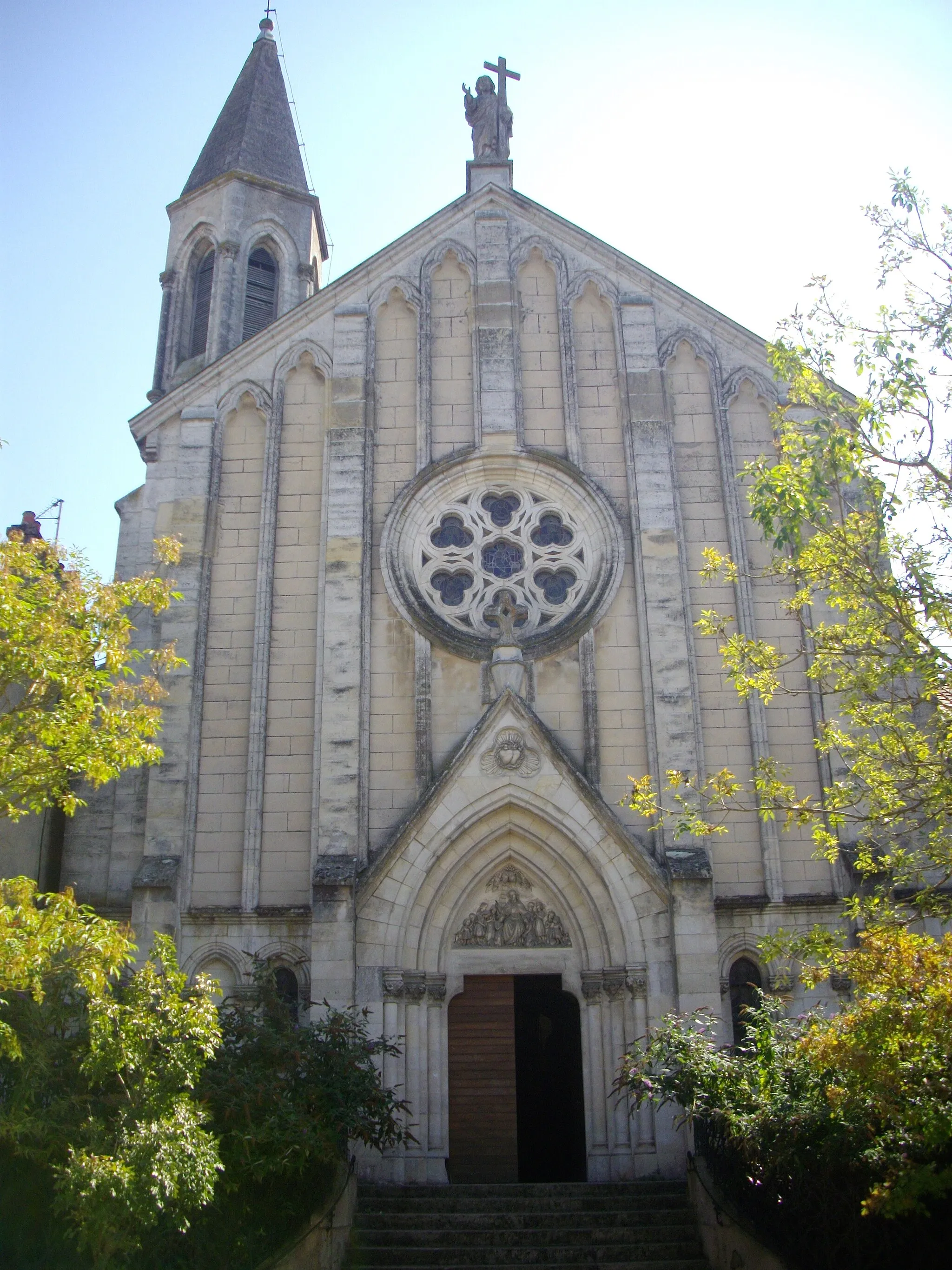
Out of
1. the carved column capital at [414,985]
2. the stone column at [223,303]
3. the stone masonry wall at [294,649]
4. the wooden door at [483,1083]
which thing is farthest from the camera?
the stone column at [223,303]

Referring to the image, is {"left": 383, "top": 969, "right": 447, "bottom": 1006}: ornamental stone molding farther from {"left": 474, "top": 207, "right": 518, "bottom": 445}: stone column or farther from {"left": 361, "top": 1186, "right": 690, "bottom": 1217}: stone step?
{"left": 474, "top": 207, "right": 518, "bottom": 445}: stone column

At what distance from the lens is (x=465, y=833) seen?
15891 millimetres

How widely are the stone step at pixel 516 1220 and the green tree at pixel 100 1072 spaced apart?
3092mm

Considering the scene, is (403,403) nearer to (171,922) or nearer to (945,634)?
(171,922)

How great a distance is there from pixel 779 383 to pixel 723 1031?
937 cm

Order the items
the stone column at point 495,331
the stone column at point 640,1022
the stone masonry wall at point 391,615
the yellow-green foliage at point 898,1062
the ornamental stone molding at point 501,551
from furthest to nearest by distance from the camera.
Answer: the stone column at point 495,331, the ornamental stone molding at point 501,551, the stone masonry wall at point 391,615, the stone column at point 640,1022, the yellow-green foliage at point 898,1062

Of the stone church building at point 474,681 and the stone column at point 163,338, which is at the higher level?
the stone column at point 163,338

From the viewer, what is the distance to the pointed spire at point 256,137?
1072 inches

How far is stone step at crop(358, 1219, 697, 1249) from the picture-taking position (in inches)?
516

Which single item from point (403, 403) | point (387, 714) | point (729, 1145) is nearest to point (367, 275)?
point (403, 403)

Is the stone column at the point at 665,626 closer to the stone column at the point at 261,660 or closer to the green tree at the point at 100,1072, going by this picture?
the stone column at the point at 261,660

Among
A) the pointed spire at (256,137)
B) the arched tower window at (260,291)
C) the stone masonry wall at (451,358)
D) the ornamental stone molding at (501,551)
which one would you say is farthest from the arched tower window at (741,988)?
the pointed spire at (256,137)

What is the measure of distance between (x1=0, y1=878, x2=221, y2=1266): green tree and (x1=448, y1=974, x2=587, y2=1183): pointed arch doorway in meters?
5.24

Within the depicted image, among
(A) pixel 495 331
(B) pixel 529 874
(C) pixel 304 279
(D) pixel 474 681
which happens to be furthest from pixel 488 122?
(B) pixel 529 874
